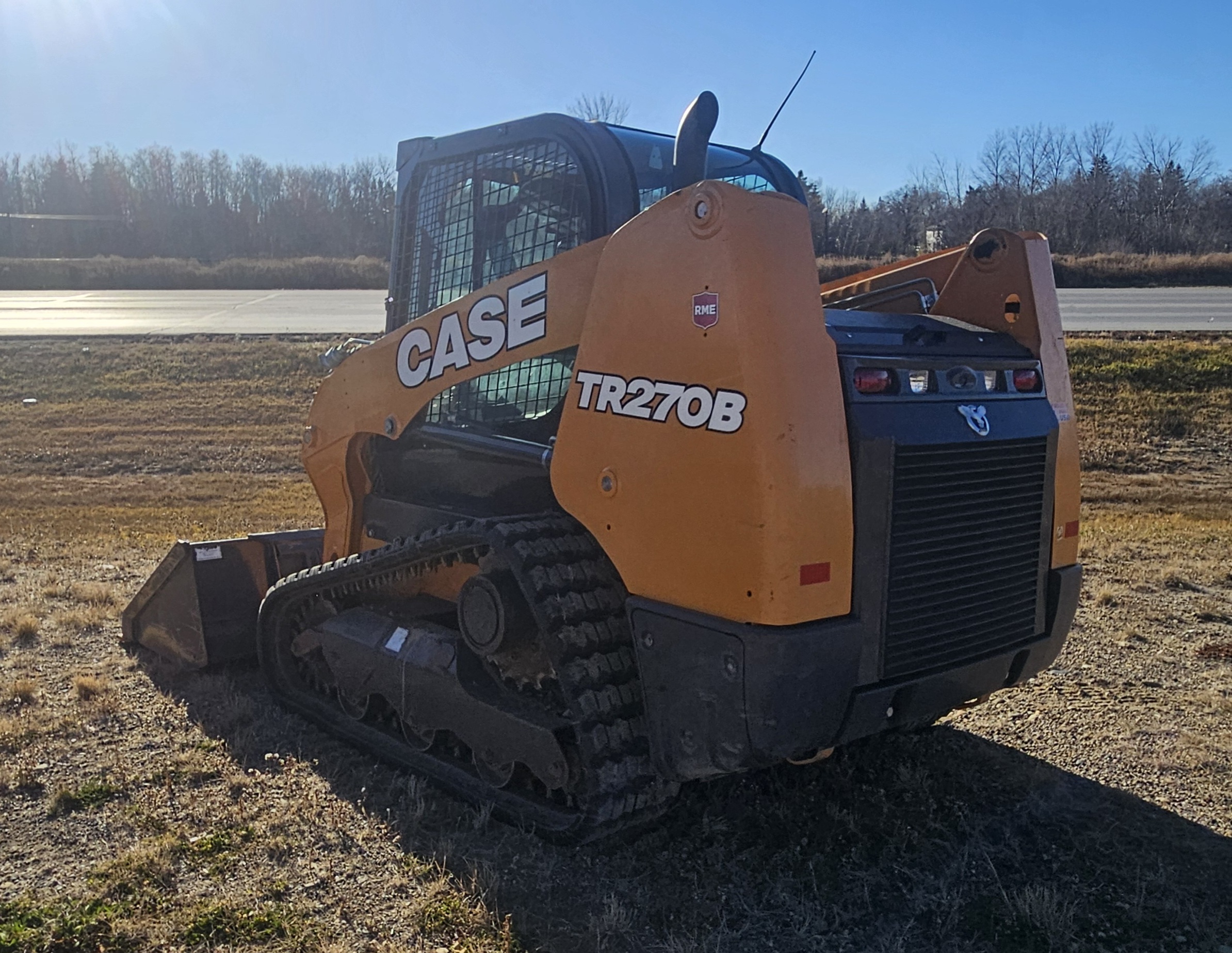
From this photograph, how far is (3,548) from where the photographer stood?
877cm

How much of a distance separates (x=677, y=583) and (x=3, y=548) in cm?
757

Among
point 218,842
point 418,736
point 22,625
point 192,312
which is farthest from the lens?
point 192,312

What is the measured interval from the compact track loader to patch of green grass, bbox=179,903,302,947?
2.96 ft

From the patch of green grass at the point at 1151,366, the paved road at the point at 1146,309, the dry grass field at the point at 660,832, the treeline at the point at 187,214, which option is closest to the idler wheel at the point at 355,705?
the dry grass field at the point at 660,832

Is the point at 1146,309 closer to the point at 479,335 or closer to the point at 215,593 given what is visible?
the point at 215,593

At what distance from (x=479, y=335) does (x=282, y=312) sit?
2269 centimetres

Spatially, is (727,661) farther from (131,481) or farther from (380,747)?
(131,481)

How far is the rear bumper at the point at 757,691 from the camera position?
3.05 meters

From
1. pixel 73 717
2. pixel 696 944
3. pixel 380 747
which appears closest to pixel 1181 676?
pixel 696 944

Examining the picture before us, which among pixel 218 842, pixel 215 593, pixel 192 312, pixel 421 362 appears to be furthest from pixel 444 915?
→ pixel 192 312

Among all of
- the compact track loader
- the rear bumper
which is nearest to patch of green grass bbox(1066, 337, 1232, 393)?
the compact track loader

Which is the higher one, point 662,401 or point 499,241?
point 499,241

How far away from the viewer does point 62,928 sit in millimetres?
3250

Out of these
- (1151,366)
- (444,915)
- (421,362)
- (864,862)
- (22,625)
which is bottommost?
(864,862)
